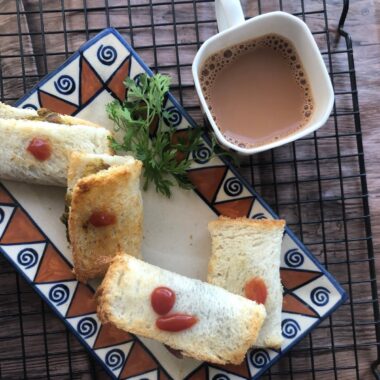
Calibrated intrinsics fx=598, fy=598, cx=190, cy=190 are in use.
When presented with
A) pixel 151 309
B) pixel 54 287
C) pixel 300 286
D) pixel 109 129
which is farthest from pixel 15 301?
pixel 300 286

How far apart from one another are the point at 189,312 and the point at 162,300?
8 cm

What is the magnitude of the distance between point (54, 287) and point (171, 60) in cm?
73

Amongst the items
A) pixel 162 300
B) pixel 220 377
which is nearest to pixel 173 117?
pixel 162 300

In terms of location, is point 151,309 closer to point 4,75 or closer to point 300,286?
point 300,286

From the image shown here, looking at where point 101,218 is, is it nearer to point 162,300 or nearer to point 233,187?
point 162,300

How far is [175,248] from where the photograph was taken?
5.50ft

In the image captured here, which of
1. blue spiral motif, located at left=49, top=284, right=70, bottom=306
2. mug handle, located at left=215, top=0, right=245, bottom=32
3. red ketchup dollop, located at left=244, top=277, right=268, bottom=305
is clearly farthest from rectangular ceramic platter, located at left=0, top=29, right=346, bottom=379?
mug handle, located at left=215, top=0, right=245, bottom=32

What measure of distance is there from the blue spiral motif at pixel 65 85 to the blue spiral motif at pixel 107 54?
0.10 metres

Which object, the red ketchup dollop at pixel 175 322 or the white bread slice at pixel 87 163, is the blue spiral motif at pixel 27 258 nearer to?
the white bread slice at pixel 87 163

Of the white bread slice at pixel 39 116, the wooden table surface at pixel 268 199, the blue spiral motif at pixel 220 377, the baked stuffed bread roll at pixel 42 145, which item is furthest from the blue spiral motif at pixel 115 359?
the white bread slice at pixel 39 116

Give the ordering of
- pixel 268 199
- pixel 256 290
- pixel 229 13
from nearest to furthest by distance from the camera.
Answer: pixel 229 13
pixel 256 290
pixel 268 199

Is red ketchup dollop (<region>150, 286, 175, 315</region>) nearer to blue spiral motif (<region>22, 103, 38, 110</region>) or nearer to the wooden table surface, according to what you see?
the wooden table surface

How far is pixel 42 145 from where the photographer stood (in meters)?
1.58

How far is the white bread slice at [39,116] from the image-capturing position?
1.61 meters
